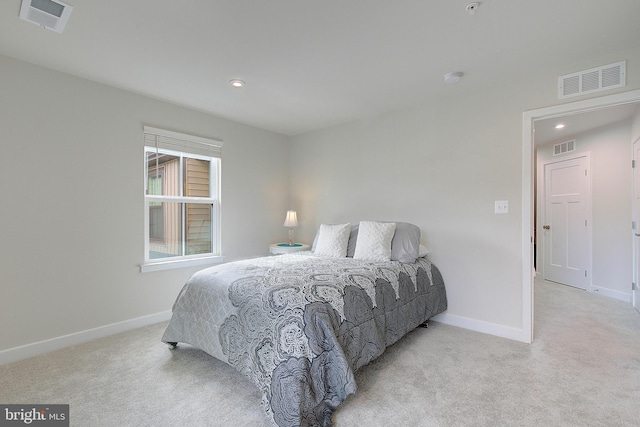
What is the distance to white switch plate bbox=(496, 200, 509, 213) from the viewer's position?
2.79 m

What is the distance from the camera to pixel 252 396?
1.88m

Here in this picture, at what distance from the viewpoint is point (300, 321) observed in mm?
1688

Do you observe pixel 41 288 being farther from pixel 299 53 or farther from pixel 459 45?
pixel 459 45

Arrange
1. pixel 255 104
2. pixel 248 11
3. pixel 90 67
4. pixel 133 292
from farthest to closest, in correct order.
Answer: pixel 255 104, pixel 133 292, pixel 90 67, pixel 248 11

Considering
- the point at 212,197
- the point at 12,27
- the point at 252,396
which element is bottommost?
the point at 252,396

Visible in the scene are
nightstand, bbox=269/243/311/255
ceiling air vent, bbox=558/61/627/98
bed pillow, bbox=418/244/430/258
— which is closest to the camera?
ceiling air vent, bbox=558/61/627/98

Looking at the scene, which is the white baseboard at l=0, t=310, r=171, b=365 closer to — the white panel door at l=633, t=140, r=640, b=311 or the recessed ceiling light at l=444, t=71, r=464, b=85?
the recessed ceiling light at l=444, t=71, r=464, b=85

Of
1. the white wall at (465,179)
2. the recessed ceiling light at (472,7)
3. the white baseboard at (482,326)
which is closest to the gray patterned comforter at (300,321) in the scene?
the white baseboard at (482,326)

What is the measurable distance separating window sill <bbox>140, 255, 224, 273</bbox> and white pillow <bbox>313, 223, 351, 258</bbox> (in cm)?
128

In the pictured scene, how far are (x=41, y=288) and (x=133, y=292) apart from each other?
2.31 feet

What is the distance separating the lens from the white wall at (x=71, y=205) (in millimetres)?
2355

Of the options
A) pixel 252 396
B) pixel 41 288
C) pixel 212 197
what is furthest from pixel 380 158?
pixel 41 288

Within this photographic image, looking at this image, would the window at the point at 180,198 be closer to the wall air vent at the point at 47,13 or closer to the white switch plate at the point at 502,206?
the wall air vent at the point at 47,13

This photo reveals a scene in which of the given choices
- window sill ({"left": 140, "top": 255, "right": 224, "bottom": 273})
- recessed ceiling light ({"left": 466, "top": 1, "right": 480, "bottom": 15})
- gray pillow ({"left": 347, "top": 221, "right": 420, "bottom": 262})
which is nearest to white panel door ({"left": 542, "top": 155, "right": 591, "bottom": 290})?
gray pillow ({"left": 347, "top": 221, "right": 420, "bottom": 262})
